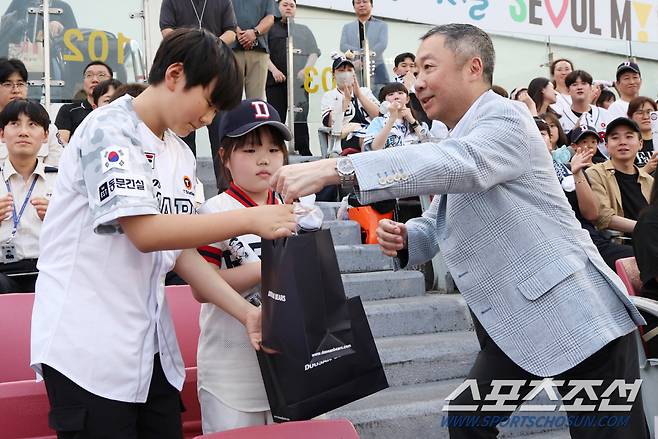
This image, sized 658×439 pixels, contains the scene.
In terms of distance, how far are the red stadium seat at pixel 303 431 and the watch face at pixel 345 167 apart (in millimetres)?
682

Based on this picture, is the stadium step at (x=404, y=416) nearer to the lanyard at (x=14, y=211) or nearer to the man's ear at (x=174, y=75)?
the lanyard at (x=14, y=211)

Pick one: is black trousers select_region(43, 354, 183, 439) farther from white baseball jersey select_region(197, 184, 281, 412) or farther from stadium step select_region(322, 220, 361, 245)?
stadium step select_region(322, 220, 361, 245)

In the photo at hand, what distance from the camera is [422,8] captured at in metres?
9.44

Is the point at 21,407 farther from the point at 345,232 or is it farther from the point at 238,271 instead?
the point at 345,232

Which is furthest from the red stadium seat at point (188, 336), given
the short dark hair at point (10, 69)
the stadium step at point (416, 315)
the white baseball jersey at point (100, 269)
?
the short dark hair at point (10, 69)

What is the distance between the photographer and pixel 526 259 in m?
2.44

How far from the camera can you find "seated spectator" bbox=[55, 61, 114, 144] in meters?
6.08

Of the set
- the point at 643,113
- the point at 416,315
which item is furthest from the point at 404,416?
the point at 643,113

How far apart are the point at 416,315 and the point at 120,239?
131 inches

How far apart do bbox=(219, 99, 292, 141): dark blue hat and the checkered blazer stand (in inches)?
24.7

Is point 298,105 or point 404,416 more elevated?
point 298,105

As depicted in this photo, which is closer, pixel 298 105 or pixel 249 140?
pixel 249 140

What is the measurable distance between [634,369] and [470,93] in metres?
1.07

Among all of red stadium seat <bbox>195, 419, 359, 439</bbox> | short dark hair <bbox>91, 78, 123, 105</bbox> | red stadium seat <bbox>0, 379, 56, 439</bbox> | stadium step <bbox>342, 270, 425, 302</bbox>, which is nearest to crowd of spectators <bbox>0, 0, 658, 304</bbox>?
short dark hair <bbox>91, 78, 123, 105</bbox>
